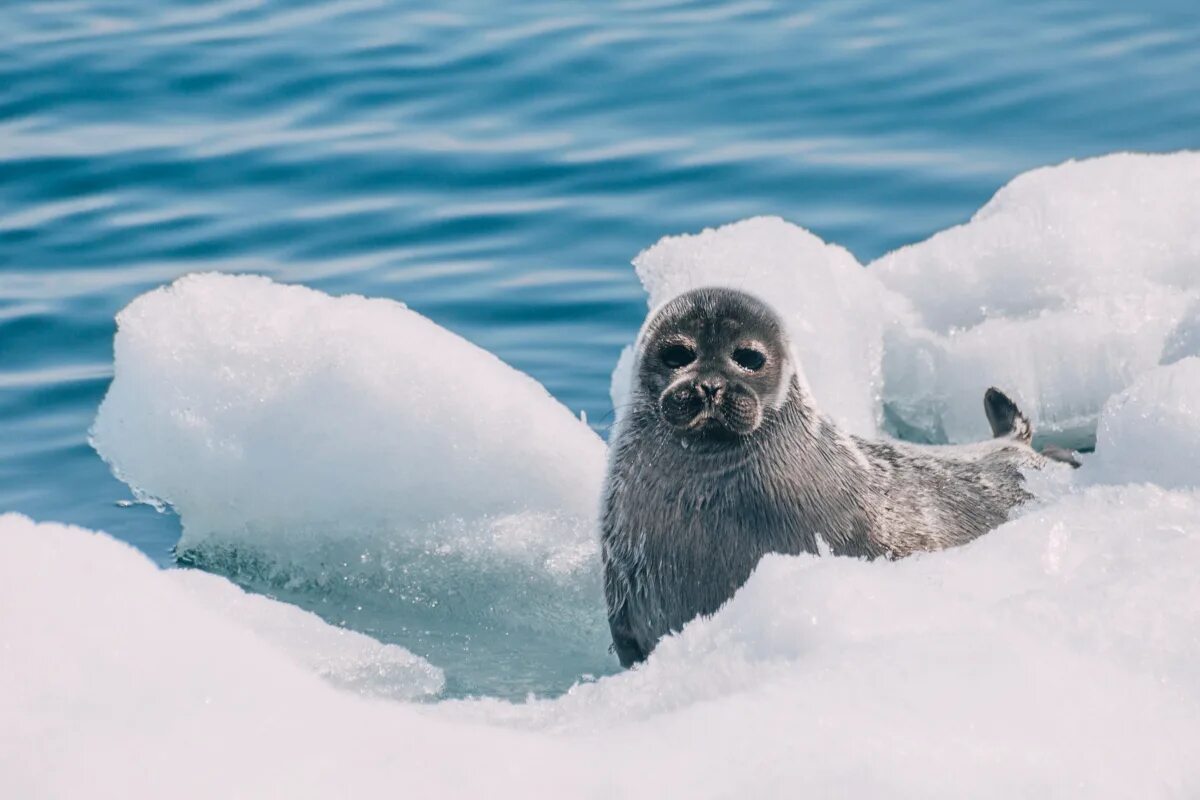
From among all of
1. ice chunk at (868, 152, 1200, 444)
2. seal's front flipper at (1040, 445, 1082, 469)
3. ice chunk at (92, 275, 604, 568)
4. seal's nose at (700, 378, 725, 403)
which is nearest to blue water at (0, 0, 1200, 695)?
ice chunk at (92, 275, 604, 568)

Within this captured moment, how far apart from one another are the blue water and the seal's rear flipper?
1.86 meters

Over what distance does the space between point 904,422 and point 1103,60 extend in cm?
505

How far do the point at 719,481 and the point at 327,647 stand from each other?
114 cm

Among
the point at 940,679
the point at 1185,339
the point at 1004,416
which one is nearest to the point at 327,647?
the point at 940,679

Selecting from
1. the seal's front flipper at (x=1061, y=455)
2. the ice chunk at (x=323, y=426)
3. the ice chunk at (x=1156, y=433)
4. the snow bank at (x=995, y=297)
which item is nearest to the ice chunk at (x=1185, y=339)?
the snow bank at (x=995, y=297)

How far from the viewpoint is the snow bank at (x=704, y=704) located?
8.70 ft

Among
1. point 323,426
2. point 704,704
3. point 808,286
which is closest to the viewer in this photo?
point 704,704

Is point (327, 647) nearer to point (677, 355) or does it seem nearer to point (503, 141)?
point (677, 355)

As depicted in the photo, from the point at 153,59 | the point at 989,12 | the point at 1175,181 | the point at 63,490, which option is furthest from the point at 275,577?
the point at 989,12

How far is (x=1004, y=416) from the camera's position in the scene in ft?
20.2

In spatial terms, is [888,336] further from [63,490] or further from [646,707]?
[646,707]

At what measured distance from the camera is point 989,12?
12211mm

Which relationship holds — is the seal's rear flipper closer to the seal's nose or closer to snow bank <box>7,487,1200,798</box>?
the seal's nose

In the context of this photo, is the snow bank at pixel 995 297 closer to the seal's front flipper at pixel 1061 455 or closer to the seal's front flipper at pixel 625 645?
the seal's front flipper at pixel 1061 455
